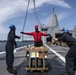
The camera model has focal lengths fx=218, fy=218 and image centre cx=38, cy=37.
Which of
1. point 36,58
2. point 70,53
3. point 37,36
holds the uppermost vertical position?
point 37,36

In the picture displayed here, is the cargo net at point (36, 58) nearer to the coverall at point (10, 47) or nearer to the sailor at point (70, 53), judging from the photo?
the coverall at point (10, 47)

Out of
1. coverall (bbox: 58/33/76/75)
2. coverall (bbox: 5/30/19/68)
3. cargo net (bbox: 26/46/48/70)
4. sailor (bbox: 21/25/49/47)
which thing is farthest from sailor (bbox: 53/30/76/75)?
sailor (bbox: 21/25/49/47)

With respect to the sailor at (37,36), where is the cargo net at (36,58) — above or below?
below

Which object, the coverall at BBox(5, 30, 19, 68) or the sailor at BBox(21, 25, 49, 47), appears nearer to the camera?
the coverall at BBox(5, 30, 19, 68)

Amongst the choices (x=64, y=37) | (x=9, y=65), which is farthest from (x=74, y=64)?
(x=9, y=65)

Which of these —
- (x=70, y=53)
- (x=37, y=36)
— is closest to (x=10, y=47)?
(x=37, y=36)

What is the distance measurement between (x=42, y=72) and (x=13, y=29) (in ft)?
7.68

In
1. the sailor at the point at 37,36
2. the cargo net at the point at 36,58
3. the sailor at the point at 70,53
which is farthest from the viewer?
the sailor at the point at 37,36

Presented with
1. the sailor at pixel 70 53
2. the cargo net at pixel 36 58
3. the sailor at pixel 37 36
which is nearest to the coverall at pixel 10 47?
the cargo net at pixel 36 58

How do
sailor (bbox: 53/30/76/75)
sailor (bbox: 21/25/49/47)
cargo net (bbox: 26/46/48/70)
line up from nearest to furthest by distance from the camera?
sailor (bbox: 53/30/76/75) → cargo net (bbox: 26/46/48/70) → sailor (bbox: 21/25/49/47)

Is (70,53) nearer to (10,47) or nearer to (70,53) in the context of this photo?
(70,53)

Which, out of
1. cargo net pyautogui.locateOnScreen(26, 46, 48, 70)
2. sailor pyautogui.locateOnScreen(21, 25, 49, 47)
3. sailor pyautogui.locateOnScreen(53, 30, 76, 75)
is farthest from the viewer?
sailor pyautogui.locateOnScreen(21, 25, 49, 47)

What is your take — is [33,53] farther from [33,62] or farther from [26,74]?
[26,74]

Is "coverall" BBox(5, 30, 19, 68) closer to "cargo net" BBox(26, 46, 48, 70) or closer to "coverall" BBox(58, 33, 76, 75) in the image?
"cargo net" BBox(26, 46, 48, 70)
